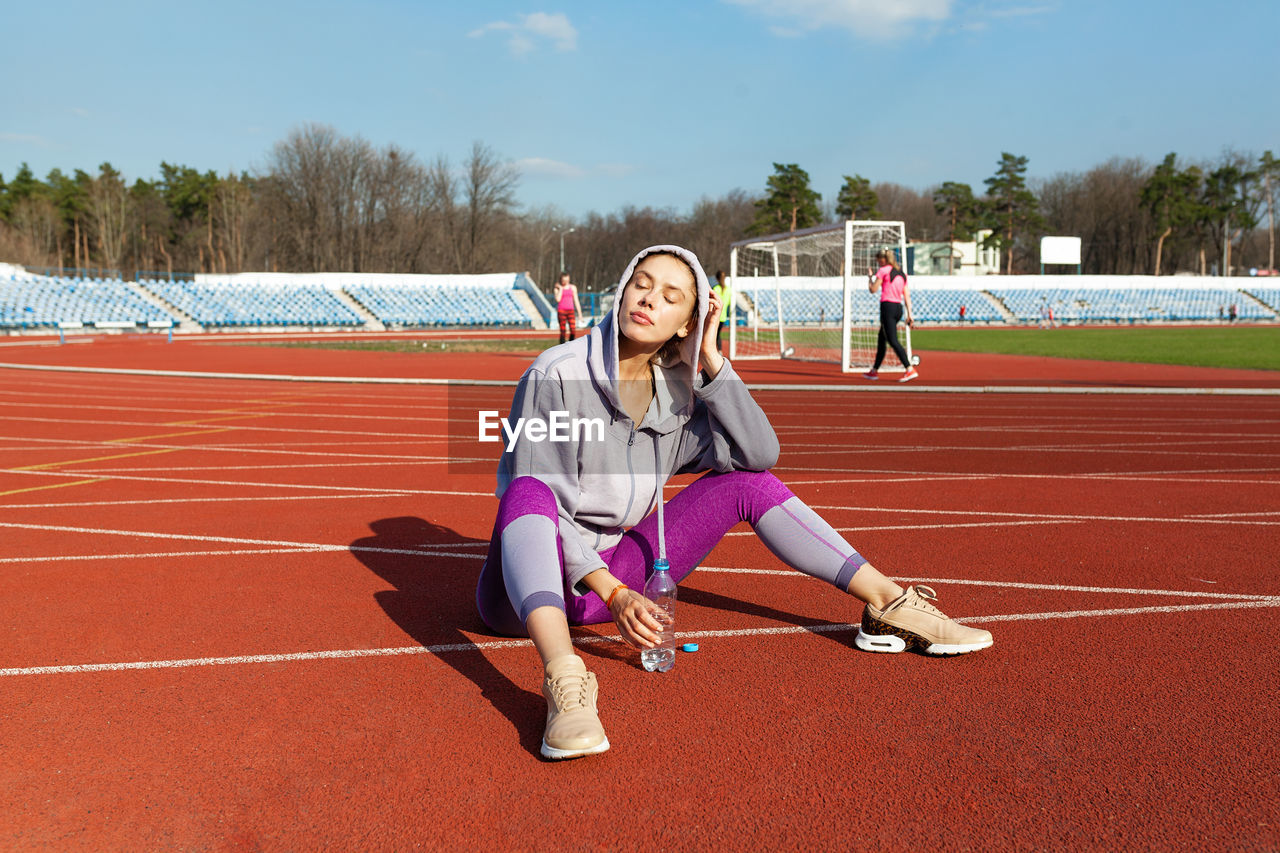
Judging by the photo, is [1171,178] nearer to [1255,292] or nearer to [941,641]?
[1255,292]

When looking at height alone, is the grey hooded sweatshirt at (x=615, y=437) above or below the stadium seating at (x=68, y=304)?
below

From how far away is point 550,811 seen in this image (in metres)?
2.22

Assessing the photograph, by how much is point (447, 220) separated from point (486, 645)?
67524 mm

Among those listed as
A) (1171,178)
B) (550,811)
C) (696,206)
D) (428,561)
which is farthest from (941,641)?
(1171,178)

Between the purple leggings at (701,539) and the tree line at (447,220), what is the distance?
6054 cm

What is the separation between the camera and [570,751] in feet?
7.88

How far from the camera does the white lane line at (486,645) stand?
124 inches

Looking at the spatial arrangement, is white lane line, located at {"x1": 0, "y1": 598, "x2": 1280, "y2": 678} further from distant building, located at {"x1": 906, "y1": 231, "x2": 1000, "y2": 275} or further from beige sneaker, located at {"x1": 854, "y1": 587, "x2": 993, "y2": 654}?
distant building, located at {"x1": 906, "y1": 231, "x2": 1000, "y2": 275}

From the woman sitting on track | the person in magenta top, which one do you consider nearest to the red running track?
the woman sitting on track

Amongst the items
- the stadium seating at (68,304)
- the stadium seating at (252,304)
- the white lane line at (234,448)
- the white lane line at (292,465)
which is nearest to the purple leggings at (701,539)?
the white lane line at (292,465)

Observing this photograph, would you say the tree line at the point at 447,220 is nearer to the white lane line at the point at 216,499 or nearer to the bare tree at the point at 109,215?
the bare tree at the point at 109,215

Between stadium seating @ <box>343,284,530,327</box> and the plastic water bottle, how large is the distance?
42.3 metres

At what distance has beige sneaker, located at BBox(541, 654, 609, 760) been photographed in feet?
7.90

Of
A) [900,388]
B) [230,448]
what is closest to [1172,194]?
[900,388]
